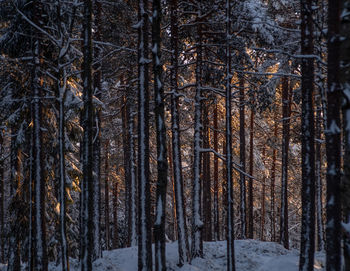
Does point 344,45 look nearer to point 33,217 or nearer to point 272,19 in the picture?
point 272,19

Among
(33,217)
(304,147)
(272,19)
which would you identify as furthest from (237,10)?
(33,217)

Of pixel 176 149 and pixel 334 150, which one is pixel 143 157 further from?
pixel 334 150

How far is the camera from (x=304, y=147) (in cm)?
940

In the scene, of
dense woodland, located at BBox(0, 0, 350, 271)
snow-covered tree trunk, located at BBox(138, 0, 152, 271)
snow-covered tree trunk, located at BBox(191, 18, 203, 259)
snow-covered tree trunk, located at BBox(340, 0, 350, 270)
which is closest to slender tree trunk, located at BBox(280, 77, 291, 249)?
dense woodland, located at BBox(0, 0, 350, 271)

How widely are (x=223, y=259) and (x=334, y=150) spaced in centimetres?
1229

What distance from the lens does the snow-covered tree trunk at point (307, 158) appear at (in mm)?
9188

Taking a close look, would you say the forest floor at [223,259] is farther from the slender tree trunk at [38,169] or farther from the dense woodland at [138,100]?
the slender tree trunk at [38,169]

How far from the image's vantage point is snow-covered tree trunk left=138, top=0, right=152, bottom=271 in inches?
436

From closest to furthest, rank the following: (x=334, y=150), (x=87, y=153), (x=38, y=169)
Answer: (x=334, y=150) → (x=87, y=153) → (x=38, y=169)

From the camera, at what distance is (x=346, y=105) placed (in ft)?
14.5

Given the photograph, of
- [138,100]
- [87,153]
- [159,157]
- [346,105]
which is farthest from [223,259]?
[346,105]

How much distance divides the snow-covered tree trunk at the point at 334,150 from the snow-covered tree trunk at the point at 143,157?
23.0 ft

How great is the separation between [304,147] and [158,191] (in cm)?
430

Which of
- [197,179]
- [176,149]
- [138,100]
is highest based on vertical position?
[138,100]
